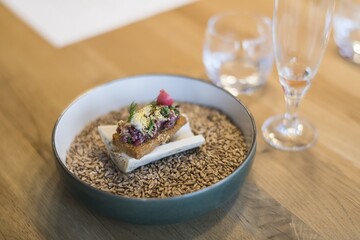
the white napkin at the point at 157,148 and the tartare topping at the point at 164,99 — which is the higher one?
the tartare topping at the point at 164,99

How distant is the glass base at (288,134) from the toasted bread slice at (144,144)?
0.71ft

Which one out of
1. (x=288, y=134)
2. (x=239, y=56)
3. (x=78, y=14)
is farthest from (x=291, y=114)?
(x=78, y=14)

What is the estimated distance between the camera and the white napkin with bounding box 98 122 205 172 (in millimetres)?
811

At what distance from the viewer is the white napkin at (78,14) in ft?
4.40

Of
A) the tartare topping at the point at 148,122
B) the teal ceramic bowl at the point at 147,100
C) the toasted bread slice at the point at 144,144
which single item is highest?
the tartare topping at the point at 148,122

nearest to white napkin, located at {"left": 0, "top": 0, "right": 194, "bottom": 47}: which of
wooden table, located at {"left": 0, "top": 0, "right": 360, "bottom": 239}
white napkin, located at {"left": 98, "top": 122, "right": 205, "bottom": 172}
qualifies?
wooden table, located at {"left": 0, "top": 0, "right": 360, "bottom": 239}

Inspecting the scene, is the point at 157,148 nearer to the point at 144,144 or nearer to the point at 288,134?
the point at 144,144

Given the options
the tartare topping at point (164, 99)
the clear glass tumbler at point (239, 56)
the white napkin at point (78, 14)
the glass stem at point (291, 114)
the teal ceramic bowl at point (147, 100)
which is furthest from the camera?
the white napkin at point (78, 14)

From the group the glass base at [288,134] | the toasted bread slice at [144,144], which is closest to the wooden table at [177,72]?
the glass base at [288,134]

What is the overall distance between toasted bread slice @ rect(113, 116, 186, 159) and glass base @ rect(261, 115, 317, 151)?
8.6 inches

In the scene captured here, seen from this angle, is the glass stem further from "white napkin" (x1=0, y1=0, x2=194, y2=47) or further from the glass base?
"white napkin" (x1=0, y1=0, x2=194, y2=47)

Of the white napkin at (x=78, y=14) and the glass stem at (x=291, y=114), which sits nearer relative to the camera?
the glass stem at (x=291, y=114)

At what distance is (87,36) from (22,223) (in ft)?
2.15

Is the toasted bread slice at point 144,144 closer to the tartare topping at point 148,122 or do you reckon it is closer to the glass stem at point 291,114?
the tartare topping at point 148,122
